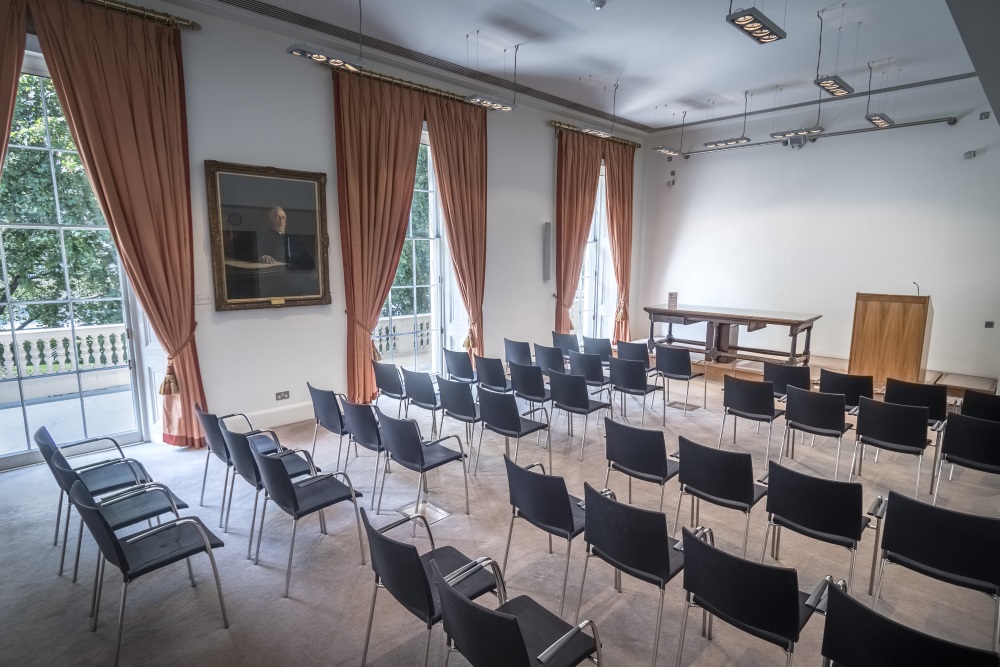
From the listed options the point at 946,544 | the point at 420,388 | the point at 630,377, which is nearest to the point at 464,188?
the point at 420,388

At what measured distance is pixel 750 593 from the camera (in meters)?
1.99

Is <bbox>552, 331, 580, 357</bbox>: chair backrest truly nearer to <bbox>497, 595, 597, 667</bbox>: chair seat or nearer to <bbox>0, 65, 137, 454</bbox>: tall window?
<bbox>0, 65, 137, 454</bbox>: tall window

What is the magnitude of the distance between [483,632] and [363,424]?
96.5 inches

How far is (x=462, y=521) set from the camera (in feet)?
12.2

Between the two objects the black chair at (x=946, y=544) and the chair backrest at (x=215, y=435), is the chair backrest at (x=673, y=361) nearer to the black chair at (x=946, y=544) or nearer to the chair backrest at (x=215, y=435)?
the black chair at (x=946, y=544)

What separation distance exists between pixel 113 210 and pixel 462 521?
3.95 m

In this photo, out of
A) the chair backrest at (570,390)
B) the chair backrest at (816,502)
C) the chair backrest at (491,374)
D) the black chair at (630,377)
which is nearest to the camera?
the chair backrest at (816,502)

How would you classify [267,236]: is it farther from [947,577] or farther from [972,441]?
[972,441]

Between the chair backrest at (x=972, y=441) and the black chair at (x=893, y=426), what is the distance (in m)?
0.14

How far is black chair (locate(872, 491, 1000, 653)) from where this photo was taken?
229 centimetres

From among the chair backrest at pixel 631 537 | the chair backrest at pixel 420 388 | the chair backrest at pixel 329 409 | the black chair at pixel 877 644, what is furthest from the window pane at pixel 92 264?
the black chair at pixel 877 644

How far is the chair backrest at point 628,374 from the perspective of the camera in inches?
218

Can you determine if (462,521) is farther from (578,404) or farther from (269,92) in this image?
(269,92)

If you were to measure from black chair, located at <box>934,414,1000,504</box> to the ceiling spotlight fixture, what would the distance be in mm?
Answer: 3125
